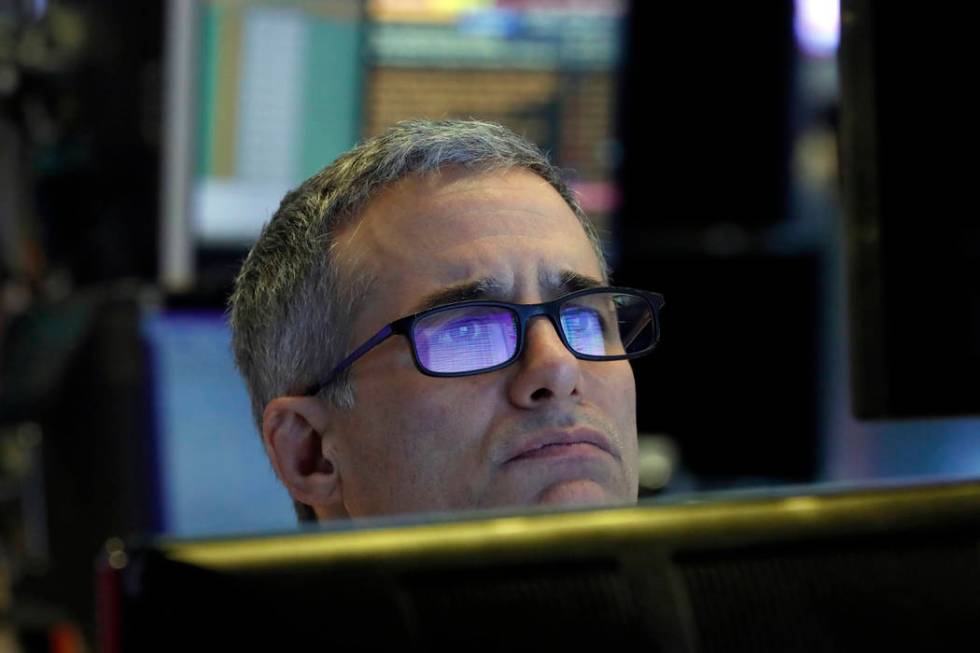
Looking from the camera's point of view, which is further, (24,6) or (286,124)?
(286,124)

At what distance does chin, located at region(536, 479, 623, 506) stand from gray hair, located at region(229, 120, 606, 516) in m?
0.22

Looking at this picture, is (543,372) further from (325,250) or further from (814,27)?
(814,27)

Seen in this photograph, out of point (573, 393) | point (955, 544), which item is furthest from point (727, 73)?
point (955, 544)

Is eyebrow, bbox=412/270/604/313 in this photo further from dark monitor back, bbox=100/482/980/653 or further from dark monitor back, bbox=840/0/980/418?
dark monitor back, bbox=100/482/980/653

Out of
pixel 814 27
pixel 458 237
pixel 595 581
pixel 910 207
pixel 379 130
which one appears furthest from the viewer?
pixel 814 27

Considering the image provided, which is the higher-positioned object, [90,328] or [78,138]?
[78,138]

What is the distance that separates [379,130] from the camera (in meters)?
3.30

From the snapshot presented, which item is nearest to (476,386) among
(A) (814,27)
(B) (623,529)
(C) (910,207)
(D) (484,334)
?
(D) (484,334)

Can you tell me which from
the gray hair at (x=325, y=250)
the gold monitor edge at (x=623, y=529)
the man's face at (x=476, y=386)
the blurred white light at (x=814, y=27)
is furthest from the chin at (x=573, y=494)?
the blurred white light at (x=814, y=27)

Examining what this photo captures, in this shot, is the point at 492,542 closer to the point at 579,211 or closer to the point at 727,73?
the point at 579,211

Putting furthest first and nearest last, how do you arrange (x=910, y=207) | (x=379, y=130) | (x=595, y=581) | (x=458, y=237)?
(x=379, y=130) → (x=458, y=237) → (x=910, y=207) → (x=595, y=581)

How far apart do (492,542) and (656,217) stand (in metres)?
4.04

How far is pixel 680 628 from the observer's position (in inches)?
22.5

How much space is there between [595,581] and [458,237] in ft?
2.35
